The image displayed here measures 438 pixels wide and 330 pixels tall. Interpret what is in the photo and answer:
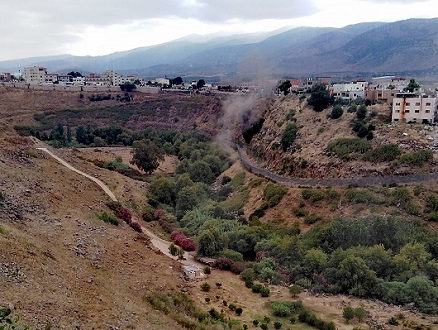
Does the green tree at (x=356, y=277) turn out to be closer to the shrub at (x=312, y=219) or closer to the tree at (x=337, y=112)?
the shrub at (x=312, y=219)

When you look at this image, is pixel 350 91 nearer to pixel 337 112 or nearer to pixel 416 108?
pixel 337 112

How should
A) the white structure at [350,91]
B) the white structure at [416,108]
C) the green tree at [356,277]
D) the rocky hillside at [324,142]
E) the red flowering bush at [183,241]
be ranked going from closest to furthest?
the green tree at [356,277], the red flowering bush at [183,241], the rocky hillside at [324,142], the white structure at [416,108], the white structure at [350,91]

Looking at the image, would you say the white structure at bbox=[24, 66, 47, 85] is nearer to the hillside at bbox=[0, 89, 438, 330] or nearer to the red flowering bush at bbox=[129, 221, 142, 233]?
the hillside at bbox=[0, 89, 438, 330]

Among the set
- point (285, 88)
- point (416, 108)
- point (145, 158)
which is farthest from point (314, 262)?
point (285, 88)

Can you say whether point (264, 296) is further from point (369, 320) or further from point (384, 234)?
point (384, 234)

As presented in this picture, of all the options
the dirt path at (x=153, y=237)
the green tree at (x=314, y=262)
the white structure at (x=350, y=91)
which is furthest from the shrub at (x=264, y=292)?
the white structure at (x=350, y=91)
